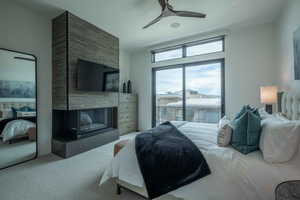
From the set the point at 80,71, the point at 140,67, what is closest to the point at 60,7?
the point at 80,71

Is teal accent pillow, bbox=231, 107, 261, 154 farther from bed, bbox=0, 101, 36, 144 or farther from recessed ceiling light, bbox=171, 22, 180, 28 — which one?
bed, bbox=0, 101, 36, 144

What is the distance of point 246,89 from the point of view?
353 centimetres

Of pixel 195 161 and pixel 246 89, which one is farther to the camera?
pixel 246 89

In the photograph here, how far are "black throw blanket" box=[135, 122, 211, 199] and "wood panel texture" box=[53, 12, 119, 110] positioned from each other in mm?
2193

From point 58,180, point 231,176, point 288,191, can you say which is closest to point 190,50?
point 231,176

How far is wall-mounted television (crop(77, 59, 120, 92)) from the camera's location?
121 inches

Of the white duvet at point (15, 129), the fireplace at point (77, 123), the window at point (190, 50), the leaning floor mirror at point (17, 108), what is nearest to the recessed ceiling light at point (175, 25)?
the window at point (190, 50)

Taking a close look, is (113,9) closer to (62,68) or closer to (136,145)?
(62,68)

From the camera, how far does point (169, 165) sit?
1342mm

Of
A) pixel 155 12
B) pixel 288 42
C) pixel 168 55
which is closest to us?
pixel 288 42

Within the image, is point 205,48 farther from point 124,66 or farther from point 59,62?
point 59,62

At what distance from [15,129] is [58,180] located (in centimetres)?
148

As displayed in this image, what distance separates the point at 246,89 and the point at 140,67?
3.30 metres

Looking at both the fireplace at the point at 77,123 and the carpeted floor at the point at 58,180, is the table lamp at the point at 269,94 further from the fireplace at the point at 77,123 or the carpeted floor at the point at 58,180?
the fireplace at the point at 77,123
